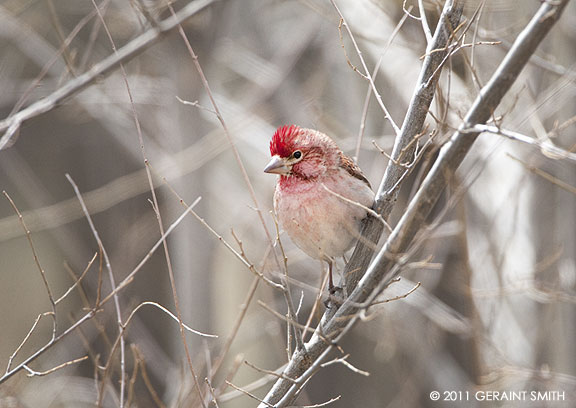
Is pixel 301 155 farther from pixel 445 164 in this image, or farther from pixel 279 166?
pixel 445 164

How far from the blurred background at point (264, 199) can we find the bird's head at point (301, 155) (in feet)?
5.72

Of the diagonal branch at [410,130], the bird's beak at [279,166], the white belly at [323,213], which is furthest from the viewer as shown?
the bird's beak at [279,166]

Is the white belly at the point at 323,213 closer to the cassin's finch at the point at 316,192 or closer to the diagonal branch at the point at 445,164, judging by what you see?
the cassin's finch at the point at 316,192

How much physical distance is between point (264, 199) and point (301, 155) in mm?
3921

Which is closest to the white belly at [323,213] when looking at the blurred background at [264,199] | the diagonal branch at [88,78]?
the diagonal branch at [88,78]

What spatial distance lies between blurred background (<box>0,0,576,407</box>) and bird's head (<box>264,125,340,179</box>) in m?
1.74

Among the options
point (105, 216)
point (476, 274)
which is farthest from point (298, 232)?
point (105, 216)

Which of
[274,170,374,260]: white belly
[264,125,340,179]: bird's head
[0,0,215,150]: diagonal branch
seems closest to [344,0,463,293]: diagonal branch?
[274,170,374,260]: white belly

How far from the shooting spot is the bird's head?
4.13m

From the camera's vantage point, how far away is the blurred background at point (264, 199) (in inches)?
271

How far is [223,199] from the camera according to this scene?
30.4 ft

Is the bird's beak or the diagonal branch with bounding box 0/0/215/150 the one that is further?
the diagonal branch with bounding box 0/0/215/150

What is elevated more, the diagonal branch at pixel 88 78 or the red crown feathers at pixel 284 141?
the diagonal branch at pixel 88 78

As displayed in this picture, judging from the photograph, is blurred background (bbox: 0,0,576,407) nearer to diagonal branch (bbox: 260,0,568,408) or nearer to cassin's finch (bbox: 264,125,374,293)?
cassin's finch (bbox: 264,125,374,293)
